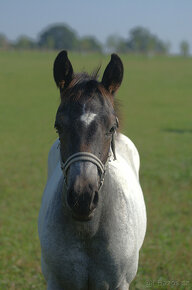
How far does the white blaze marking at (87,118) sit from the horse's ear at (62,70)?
1.40ft

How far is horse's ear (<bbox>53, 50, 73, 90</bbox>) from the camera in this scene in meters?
2.77

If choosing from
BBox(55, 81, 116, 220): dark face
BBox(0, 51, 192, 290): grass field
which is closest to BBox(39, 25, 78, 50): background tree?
BBox(0, 51, 192, 290): grass field

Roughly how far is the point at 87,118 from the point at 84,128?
75 mm

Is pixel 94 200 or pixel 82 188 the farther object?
pixel 94 200

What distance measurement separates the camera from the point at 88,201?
7.61ft

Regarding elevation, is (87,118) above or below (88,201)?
above

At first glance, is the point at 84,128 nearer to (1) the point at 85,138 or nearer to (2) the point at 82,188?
(1) the point at 85,138

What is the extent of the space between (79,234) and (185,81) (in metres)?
42.7

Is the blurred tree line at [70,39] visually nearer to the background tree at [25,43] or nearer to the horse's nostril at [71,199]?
the background tree at [25,43]

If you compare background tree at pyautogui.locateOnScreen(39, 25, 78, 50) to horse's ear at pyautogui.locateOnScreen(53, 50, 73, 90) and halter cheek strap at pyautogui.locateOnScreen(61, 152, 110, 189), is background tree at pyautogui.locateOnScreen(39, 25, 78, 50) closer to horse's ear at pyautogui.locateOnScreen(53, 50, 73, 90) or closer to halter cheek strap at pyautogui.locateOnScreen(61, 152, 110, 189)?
horse's ear at pyautogui.locateOnScreen(53, 50, 73, 90)

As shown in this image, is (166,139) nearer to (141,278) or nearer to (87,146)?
(141,278)

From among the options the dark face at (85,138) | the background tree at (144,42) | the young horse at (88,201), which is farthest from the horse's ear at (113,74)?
the background tree at (144,42)

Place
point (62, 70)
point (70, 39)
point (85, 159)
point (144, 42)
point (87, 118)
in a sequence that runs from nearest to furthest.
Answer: point (85, 159), point (87, 118), point (62, 70), point (70, 39), point (144, 42)

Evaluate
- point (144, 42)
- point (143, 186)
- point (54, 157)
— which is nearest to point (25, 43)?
point (144, 42)
